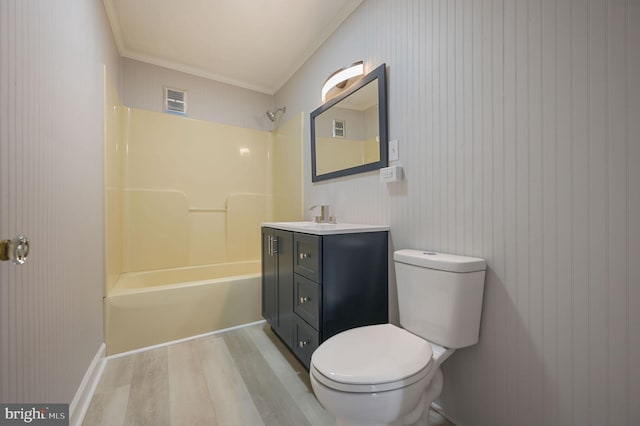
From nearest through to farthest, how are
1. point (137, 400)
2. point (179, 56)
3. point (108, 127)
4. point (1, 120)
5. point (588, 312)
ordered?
point (1, 120)
point (588, 312)
point (137, 400)
point (108, 127)
point (179, 56)

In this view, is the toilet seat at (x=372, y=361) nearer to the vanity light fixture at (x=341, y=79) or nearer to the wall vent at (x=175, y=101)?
the vanity light fixture at (x=341, y=79)

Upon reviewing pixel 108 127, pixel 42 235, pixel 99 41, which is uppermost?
pixel 99 41

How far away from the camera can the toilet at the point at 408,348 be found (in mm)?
871

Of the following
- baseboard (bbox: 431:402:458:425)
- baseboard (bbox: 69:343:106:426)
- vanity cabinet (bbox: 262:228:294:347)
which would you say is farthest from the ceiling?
baseboard (bbox: 431:402:458:425)

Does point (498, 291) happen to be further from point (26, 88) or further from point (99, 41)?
point (99, 41)

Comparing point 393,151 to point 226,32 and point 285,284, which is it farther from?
point 226,32

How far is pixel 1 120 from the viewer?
0.74 meters

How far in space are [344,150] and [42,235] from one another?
163 cm

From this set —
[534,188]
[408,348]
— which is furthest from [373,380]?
[534,188]

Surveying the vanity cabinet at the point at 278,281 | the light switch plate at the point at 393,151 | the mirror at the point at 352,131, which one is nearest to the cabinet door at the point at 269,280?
the vanity cabinet at the point at 278,281

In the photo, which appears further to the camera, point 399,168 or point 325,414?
point 399,168

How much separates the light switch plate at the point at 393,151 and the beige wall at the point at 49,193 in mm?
1540

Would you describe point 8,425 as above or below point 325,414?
above

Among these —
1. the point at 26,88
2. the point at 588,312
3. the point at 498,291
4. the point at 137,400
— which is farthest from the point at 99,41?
the point at 588,312
